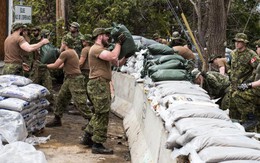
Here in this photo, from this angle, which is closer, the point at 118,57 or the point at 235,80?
the point at 118,57

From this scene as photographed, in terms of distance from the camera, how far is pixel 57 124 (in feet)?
30.2

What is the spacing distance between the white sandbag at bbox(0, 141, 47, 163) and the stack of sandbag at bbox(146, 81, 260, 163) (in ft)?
4.69

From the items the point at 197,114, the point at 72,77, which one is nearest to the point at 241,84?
the point at 72,77

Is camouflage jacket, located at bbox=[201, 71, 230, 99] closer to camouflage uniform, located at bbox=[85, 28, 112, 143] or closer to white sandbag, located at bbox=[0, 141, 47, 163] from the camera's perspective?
camouflage uniform, located at bbox=[85, 28, 112, 143]

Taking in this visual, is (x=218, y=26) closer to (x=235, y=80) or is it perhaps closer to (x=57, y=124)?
(x=235, y=80)

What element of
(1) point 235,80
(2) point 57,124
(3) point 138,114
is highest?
(1) point 235,80

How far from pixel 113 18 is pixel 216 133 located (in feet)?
52.3

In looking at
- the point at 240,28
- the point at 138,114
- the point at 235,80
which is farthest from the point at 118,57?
the point at 240,28

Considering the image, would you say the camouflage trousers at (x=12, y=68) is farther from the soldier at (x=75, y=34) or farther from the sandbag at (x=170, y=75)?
the sandbag at (x=170, y=75)

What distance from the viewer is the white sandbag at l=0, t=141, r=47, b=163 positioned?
15.7 feet

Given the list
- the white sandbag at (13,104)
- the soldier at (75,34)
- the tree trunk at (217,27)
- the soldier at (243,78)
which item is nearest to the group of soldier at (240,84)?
the soldier at (243,78)

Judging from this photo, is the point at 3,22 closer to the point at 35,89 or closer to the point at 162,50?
the point at 35,89

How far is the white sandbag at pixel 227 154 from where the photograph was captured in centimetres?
337

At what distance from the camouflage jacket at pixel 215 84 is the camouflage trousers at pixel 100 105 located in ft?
6.69
